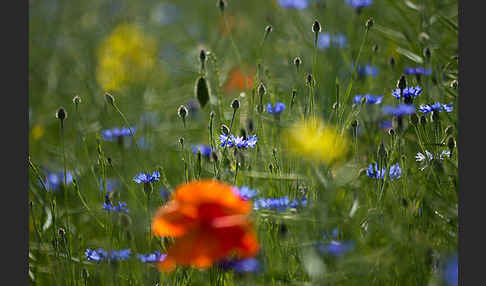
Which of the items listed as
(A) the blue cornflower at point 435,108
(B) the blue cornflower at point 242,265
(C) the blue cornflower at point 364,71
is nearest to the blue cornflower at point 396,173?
(A) the blue cornflower at point 435,108

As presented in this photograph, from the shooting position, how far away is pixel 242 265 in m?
1.03

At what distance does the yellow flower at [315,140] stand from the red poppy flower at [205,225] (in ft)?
0.66

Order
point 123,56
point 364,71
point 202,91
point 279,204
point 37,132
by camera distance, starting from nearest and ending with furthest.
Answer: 1. point 279,204
2. point 202,91
3. point 364,71
4. point 37,132
5. point 123,56

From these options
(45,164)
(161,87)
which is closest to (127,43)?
(161,87)

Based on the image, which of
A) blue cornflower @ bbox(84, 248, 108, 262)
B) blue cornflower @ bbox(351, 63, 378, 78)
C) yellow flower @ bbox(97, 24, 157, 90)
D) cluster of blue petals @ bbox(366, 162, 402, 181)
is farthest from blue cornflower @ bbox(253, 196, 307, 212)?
yellow flower @ bbox(97, 24, 157, 90)

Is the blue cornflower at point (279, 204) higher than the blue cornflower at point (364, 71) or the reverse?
the reverse

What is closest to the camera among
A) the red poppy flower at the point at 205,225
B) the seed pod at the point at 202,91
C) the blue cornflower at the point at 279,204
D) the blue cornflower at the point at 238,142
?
the red poppy flower at the point at 205,225

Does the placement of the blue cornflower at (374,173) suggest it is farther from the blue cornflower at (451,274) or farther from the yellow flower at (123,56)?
the yellow flower at (123,56)

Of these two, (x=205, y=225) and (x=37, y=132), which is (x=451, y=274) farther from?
(x=37, y=132)

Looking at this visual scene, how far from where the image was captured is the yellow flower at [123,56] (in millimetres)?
2277

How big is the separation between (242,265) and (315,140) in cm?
25

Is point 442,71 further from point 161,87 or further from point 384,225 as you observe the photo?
point 161,87

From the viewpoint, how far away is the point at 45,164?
→ 201 cm

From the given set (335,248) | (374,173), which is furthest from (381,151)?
(335,248)
